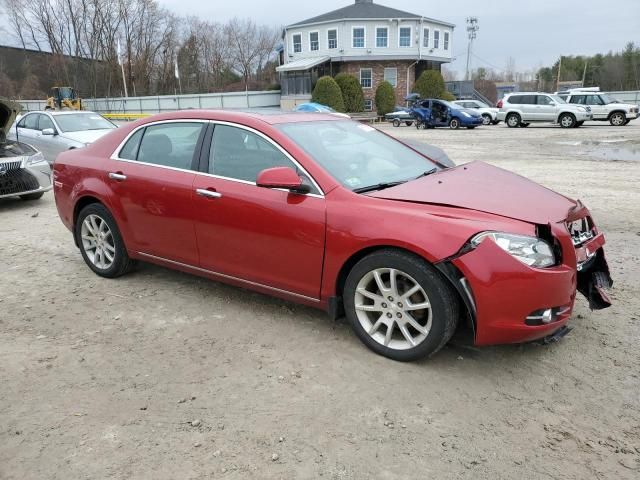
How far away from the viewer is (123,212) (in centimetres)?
473

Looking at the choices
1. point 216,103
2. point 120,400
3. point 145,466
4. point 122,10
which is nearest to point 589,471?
point 145,466

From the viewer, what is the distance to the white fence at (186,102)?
139 ft

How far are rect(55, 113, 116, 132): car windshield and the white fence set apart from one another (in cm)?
2754

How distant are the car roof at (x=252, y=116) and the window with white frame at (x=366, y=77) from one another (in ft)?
131

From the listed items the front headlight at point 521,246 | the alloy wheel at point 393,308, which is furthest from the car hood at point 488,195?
the alloy wheel at point 393,308

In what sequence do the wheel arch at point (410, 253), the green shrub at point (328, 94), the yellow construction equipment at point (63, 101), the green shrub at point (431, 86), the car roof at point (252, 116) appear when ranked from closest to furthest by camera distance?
1. the wheel arch at point (410, 253)
2. the car roof at point (252, 116)
3. the yellow construction equipment at point (63, 101)
4. the green shrub at point (328, 94)
5. the green shrub at point (431, 86)

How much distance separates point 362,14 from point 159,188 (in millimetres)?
43024

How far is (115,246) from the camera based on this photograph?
4984 mm

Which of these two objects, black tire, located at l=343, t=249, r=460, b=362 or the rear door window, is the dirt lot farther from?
the rear door window

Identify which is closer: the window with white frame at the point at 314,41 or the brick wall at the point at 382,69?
the brick wall at the point at 382,69

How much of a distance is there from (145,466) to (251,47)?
77311 mm

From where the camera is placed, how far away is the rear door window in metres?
4.34

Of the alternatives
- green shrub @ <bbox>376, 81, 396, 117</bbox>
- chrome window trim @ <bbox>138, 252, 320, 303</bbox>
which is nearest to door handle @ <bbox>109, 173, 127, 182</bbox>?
chrome window trim @ <bbox>138, 252, 320, 303</bbox>

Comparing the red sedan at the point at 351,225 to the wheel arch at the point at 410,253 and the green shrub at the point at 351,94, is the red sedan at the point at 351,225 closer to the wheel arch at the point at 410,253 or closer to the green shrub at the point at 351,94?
the wheel arch at the point at 410,253
